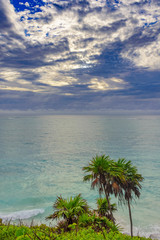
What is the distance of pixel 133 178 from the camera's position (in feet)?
61.5

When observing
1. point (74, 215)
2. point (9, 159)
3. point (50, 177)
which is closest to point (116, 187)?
point (74, 215)

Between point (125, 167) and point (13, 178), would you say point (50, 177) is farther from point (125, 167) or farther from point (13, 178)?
point (125, 167)

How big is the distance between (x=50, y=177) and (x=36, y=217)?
72.9ft

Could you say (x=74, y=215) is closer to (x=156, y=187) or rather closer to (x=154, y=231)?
(x=154, y=231)

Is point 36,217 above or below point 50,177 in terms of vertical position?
below

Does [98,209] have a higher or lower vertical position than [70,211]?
lower

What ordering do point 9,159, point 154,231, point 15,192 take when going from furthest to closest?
1. point 9,159
2. point 15,192
3. point 154,231

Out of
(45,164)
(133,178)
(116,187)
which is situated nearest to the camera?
(116,187)

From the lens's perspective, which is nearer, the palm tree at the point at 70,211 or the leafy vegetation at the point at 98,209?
the leafy vegetation at the point at 98,209

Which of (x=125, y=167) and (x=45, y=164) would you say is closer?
(x=125, y=167)

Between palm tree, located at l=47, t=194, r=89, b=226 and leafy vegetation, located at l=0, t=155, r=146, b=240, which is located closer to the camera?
leafy vegetation, located at l=0, t=155, r=146, b=240

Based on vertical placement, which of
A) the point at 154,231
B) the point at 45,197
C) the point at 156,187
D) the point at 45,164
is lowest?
the point at 154,231

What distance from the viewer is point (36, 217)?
29.3 m

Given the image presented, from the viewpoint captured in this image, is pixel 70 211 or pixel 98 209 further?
pixel 98 209
